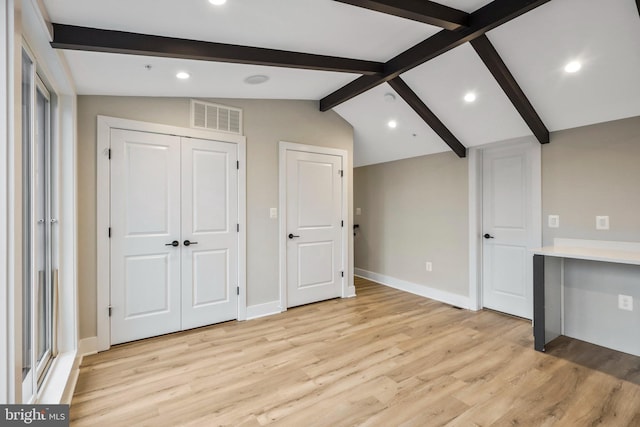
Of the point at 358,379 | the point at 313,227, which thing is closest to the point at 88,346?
the point at 358,379

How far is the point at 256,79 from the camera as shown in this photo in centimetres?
297

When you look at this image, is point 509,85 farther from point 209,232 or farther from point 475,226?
point 209,232

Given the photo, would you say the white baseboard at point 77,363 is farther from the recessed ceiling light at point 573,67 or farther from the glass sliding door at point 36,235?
the recessed ceiling light at point 573,67

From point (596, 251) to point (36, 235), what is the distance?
13.5 ft

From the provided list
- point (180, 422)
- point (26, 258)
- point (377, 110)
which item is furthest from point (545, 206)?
point (26, 258)

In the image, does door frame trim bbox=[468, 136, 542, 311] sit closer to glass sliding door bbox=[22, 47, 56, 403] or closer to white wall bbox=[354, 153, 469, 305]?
white wall bbox=[354, 153, 469, 305]

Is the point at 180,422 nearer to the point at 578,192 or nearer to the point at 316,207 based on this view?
the point at 316,207

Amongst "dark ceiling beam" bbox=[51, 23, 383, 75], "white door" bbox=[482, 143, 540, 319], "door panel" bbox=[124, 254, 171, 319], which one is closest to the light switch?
"white door" bbox=[482, 143, 540, 319]

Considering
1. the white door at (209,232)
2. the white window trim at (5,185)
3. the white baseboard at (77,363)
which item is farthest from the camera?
the white door at (209,232)

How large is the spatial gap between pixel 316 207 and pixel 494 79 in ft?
7.66

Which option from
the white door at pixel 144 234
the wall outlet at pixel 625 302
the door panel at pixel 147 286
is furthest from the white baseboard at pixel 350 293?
A: the wall outlet at pixel 625 302

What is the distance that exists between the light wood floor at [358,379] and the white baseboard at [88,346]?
0.34 ft

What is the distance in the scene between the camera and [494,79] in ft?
9.14

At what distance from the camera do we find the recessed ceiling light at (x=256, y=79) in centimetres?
291
